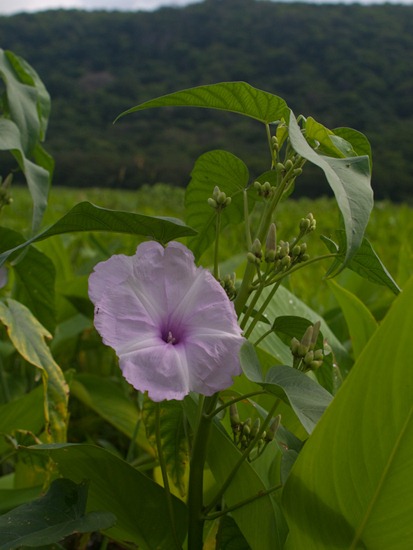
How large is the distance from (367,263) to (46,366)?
0.51m

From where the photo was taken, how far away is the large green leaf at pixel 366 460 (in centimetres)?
60

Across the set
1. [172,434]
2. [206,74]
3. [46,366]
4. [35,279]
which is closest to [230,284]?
[172,434]

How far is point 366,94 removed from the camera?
89.7 ft

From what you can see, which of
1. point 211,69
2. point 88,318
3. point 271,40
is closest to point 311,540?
point 88,318

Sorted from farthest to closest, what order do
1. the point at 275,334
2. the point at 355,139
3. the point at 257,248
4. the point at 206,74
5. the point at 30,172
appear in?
1. the point at 206,74
2. the point at 275,334
3. the point at 30,172
4. the point at 355,139
5. the point at 257,248

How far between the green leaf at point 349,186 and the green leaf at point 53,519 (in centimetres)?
35

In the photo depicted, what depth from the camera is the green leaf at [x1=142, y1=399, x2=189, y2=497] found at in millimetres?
893

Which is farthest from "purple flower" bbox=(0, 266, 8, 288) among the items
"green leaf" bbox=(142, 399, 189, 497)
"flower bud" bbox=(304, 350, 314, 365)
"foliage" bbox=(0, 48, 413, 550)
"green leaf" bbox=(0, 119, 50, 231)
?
"flower bud" bbox=(304, 350, 314, 365)

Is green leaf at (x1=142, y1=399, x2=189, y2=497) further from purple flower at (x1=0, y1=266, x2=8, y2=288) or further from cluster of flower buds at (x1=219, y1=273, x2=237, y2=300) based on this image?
purple flower at (x1=0, y1=266, x2=8, y2=288)

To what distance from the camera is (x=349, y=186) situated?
1.97ft

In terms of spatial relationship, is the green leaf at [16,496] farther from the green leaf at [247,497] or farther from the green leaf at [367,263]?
the green leaf at [367,263]

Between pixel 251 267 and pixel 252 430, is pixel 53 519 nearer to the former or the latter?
pixel 252 430

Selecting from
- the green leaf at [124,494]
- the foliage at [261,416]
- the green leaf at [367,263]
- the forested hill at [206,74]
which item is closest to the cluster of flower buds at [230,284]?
the foliage at [261,416]

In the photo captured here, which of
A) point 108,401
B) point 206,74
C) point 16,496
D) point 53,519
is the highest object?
point 53,519
